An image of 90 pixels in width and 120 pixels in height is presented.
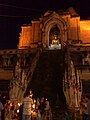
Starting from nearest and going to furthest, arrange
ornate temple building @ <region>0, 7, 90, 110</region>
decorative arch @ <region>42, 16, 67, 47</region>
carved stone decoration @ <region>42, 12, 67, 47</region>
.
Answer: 1. ornate temple building @ <region>0, 7, 90, 110</region>
2. decorative arch @ <region>42, 16, 67, 47</region>
3. carved stone decoration @ <region>42, 12, 67, 47</region>

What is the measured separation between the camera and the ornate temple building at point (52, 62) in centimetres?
2297

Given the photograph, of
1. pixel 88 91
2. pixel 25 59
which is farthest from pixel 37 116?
pixel 25 59

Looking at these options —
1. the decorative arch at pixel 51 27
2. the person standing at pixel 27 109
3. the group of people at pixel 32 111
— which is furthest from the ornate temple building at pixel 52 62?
the person standing at pixel 27 109

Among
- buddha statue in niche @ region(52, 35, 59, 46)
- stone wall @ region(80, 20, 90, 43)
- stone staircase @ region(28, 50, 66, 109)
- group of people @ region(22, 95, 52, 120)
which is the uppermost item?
stone wall @ region(80, 20, 90, 43)

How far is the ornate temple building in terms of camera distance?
2297 centimetres

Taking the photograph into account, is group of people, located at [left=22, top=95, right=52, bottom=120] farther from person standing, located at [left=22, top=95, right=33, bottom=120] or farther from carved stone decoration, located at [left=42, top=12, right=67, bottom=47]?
carved stone decoration, located at [left=42, top=12, right=67, bottom=47]

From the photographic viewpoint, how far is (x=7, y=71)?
2869cm

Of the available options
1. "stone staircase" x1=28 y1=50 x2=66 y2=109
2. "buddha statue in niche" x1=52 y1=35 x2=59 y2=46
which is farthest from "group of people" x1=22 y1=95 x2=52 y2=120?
"buddha statue in niche" x1=52 y1=35 x2=59 y2=46

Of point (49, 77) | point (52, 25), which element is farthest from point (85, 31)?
point (49, 77)

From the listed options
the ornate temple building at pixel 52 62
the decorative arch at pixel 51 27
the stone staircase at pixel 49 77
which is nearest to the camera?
the stone staircase at pixel 49 77

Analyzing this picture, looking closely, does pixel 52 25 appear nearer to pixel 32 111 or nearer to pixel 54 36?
pixel 54 36

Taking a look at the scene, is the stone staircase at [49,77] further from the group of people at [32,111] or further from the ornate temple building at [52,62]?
the group of people at [32,111]

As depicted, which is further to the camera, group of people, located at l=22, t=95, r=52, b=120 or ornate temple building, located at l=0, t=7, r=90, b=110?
ornate temple building, located at l=0, t=7, r=90, b=110

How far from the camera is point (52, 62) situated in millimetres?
26266
